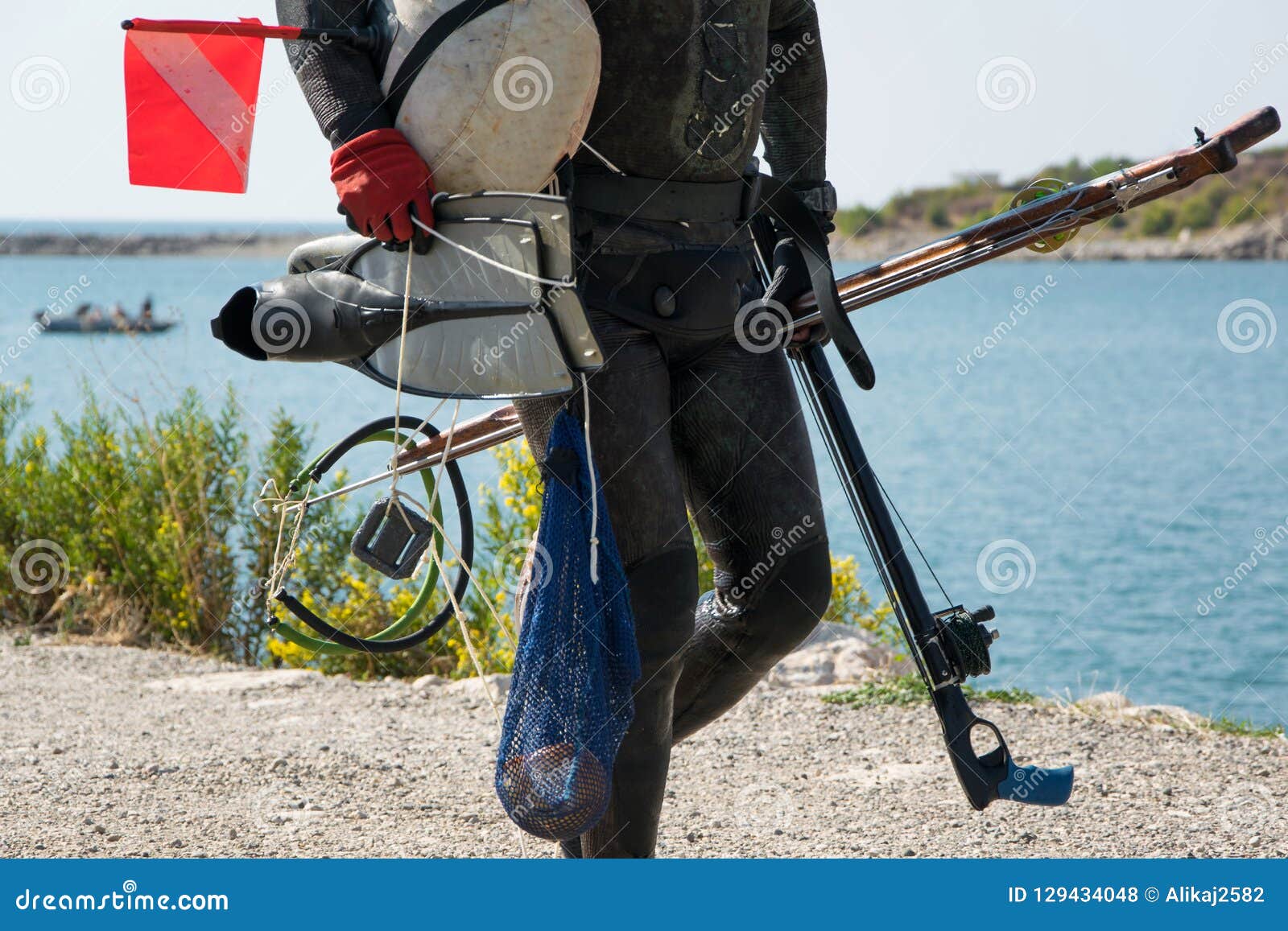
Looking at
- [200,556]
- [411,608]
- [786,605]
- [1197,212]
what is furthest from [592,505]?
[1197,212]

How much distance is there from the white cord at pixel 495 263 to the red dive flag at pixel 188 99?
0.54 m

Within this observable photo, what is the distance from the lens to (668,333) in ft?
8.76

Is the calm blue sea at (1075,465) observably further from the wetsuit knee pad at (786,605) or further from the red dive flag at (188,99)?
the red dive flag at (188,99)

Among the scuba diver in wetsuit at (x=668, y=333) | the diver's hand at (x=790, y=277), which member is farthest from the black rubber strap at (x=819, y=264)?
the scuba diver in wetsuit at (x=668, y=333)

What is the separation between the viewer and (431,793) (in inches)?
165

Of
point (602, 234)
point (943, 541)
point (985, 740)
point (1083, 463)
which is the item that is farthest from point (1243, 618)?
point (1083, 463)

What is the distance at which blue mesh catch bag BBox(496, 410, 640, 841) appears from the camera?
2467 mm

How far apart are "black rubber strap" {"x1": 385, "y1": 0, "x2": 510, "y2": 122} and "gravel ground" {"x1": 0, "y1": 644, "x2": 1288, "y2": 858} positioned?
7.01ft

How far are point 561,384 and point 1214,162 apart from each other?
153cm

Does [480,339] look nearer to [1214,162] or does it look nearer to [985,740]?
[1214,162]

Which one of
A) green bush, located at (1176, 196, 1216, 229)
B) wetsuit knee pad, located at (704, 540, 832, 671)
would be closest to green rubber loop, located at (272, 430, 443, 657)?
wetsuit knee pad, located at (704, 540, 832, 671)

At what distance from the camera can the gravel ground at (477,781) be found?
12.2ft

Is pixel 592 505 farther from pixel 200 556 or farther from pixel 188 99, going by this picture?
pixel 200 556

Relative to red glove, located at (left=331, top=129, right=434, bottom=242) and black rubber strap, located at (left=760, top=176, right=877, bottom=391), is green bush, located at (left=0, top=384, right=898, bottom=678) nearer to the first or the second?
black rubber strap, located at (left=760, top=176, right=877, bottom=391)
